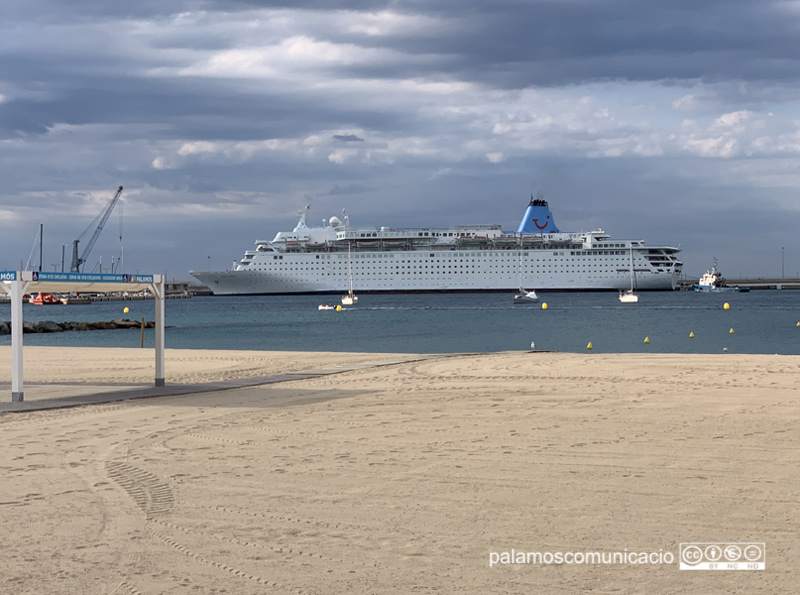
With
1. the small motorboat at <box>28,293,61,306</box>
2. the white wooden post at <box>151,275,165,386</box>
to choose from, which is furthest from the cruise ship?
the white wooden post at <box>151,275,165,386</box>

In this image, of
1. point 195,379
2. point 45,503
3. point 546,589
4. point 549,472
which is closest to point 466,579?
point 546,589

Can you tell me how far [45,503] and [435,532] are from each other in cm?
274

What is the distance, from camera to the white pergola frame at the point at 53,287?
11.1 meters

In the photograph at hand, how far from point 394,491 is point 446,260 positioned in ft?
306

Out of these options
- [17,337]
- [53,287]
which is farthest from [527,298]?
[17,337]

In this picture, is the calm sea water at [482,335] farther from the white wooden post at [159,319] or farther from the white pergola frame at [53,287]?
the white pergola frame at [53,287]

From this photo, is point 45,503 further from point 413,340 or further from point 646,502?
point 413,340

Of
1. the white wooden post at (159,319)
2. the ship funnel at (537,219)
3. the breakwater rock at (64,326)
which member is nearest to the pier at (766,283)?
the ship funnel at (537,219)

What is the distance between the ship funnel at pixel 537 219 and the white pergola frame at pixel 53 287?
93.9m

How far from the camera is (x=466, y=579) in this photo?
442 cm

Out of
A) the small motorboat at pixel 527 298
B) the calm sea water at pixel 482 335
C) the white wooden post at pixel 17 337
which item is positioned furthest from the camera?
the small motorboat at pixel 527 298

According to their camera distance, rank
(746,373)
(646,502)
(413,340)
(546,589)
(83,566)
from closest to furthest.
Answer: (546,589) < (83,566) < (646,502) < (746,373) < (413,340)

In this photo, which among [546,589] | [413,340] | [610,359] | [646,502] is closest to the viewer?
[546,589]

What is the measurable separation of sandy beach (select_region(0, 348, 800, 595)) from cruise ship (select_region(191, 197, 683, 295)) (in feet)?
286
